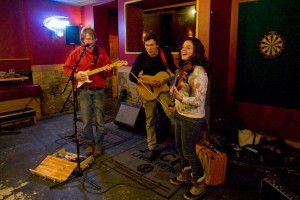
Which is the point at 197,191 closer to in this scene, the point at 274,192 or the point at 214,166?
the point at 214,166

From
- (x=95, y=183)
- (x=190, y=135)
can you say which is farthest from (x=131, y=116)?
(x=190, y=135)

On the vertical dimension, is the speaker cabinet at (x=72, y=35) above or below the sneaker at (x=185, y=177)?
above

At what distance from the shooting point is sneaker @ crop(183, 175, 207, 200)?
7.62ft

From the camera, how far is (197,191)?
233 centimetres

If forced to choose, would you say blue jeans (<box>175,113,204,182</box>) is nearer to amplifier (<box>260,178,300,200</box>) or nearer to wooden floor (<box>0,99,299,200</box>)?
wooden floor (<box>0,99,299,200</box>)

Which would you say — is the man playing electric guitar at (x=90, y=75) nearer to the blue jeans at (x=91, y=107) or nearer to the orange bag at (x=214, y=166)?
the blue jeans at (x=91, y=107)

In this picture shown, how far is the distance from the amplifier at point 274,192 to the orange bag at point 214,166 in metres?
0.66

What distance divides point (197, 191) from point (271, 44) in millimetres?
2570

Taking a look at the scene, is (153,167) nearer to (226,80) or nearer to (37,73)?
(226,80)

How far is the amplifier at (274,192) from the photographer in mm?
1567

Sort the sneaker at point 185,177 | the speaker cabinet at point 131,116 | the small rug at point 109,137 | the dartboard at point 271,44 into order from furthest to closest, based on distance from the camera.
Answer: the speaker cabinet at point 131,116 < the small rug at point 109,137 < the dartboard at point 271,44 < the sneaker at point 185,177

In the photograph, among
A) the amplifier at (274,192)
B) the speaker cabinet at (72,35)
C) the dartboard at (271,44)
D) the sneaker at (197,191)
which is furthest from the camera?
the speaker cabinet at (72,35)

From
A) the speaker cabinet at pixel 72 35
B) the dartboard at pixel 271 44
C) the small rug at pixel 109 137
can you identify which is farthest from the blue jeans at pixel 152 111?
the speaker cabinet at pixel 72 35

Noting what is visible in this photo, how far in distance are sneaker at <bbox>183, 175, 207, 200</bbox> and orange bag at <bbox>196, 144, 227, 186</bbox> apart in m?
0.17
